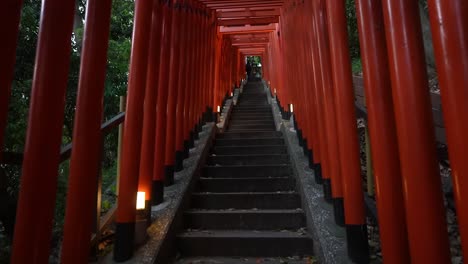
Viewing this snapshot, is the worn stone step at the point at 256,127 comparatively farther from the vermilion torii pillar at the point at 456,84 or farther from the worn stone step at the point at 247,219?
the vermilion torii pillar at the point at 456,84

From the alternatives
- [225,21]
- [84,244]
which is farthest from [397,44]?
[225,21]

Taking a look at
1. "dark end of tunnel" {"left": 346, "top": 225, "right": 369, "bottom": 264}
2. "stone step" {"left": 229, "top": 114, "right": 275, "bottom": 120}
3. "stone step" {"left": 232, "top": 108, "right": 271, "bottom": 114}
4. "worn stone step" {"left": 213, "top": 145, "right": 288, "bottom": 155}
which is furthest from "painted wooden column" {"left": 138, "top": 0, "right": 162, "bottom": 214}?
"stone step" {"left": 232, "top": 108, "right": 271, "bottom": 114}

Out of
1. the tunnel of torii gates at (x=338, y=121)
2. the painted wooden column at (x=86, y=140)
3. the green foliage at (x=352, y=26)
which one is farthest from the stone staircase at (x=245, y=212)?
the green foliage at (x=352, y=26)

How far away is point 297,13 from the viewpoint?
5.39 metres

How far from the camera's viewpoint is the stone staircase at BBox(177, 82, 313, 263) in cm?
326

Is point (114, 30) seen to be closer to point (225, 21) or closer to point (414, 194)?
point (225, 21)

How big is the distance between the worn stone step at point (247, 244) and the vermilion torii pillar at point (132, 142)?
74 cm

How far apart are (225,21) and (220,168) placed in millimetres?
5831

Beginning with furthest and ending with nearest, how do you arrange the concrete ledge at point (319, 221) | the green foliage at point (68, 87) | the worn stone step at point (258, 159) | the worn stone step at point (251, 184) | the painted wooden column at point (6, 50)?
the worn stone step at point (258, 159) → the green foliage at point (68, 87) → the worn stone step at point (251, 184) → the concrete ledge at point (319, 221) → the painted wooden column at point (6, 50)

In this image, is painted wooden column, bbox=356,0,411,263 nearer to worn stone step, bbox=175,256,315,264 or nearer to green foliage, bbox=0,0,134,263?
worn stone step, bbox=175,256,315,264

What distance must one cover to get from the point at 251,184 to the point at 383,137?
9.25ft

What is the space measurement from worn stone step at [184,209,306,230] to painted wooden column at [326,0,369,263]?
→ 1.10m

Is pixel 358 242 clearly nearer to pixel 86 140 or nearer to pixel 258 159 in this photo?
pixel 86 140

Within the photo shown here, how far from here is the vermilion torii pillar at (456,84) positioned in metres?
1.14
